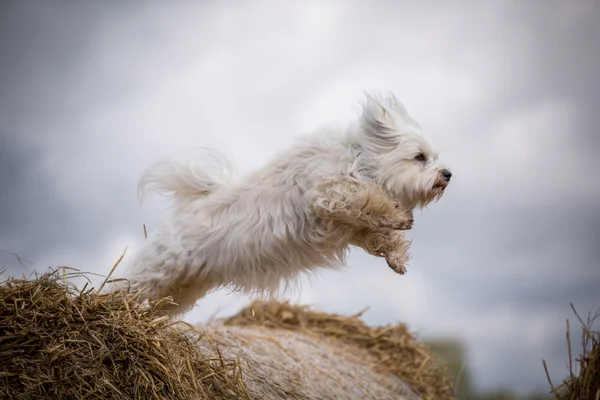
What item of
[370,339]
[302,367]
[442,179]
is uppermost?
[442,179]

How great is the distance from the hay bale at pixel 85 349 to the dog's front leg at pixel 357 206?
1.54 m

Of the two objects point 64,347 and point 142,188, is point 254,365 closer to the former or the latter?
point 64,347

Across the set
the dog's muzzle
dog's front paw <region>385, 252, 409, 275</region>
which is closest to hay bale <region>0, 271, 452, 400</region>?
dog's front paw <region>385, 252, 409, 275</region>

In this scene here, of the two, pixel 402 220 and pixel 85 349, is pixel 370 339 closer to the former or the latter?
pixel 402 220

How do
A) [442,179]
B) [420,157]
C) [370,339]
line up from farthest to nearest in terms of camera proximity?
[370,339] < [420,157] < [442,179]

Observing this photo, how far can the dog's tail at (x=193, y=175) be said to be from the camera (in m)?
5.09

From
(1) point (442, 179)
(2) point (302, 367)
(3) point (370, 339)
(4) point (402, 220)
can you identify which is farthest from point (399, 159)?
(3) point (370, 339)

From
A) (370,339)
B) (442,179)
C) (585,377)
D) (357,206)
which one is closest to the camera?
(585,377)

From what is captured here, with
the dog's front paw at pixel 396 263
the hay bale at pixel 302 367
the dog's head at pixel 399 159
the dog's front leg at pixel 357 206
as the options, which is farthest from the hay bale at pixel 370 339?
the dog's head at pixel 399 159

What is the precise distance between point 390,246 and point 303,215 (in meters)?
0.73

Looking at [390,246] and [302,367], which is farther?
[302,367]

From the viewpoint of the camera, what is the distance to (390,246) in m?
4.61

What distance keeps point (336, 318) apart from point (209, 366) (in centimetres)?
327

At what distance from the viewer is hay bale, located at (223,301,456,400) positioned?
6.38 metres
